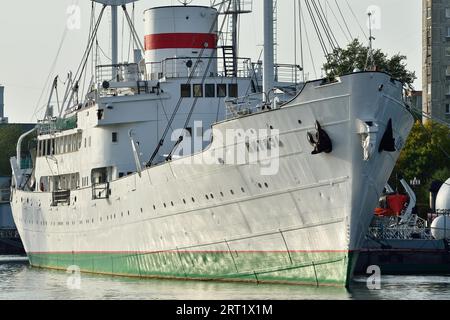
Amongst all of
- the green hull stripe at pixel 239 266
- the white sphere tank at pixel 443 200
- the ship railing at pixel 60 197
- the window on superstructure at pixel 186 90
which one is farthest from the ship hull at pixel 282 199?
the white sphere tank at pixel 443 200

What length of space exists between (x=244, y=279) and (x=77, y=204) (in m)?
13.0

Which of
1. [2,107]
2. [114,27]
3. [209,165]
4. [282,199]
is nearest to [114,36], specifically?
[114,27]

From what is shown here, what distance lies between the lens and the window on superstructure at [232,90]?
164ft

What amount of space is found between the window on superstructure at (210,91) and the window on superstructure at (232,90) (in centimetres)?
54

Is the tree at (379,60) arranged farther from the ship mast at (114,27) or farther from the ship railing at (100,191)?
the ship railing at (100,191)

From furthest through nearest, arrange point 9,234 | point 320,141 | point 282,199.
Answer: point 9,234 → point 282,199 → point 320,141

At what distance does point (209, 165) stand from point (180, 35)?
1129 centimetres

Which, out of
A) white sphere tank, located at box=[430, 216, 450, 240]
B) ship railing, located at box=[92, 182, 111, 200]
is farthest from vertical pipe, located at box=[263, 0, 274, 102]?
white sphere tank, located at box=[430, 216, 450, 240]

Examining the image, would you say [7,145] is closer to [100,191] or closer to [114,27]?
[114,27]

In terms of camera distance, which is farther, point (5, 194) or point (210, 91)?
point (5, 194)

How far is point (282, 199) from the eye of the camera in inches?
1560

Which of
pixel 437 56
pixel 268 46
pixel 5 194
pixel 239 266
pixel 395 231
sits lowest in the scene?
pixel 239 266

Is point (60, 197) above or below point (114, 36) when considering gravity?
below

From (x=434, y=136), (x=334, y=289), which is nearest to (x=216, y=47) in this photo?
(x=334, y=289)
